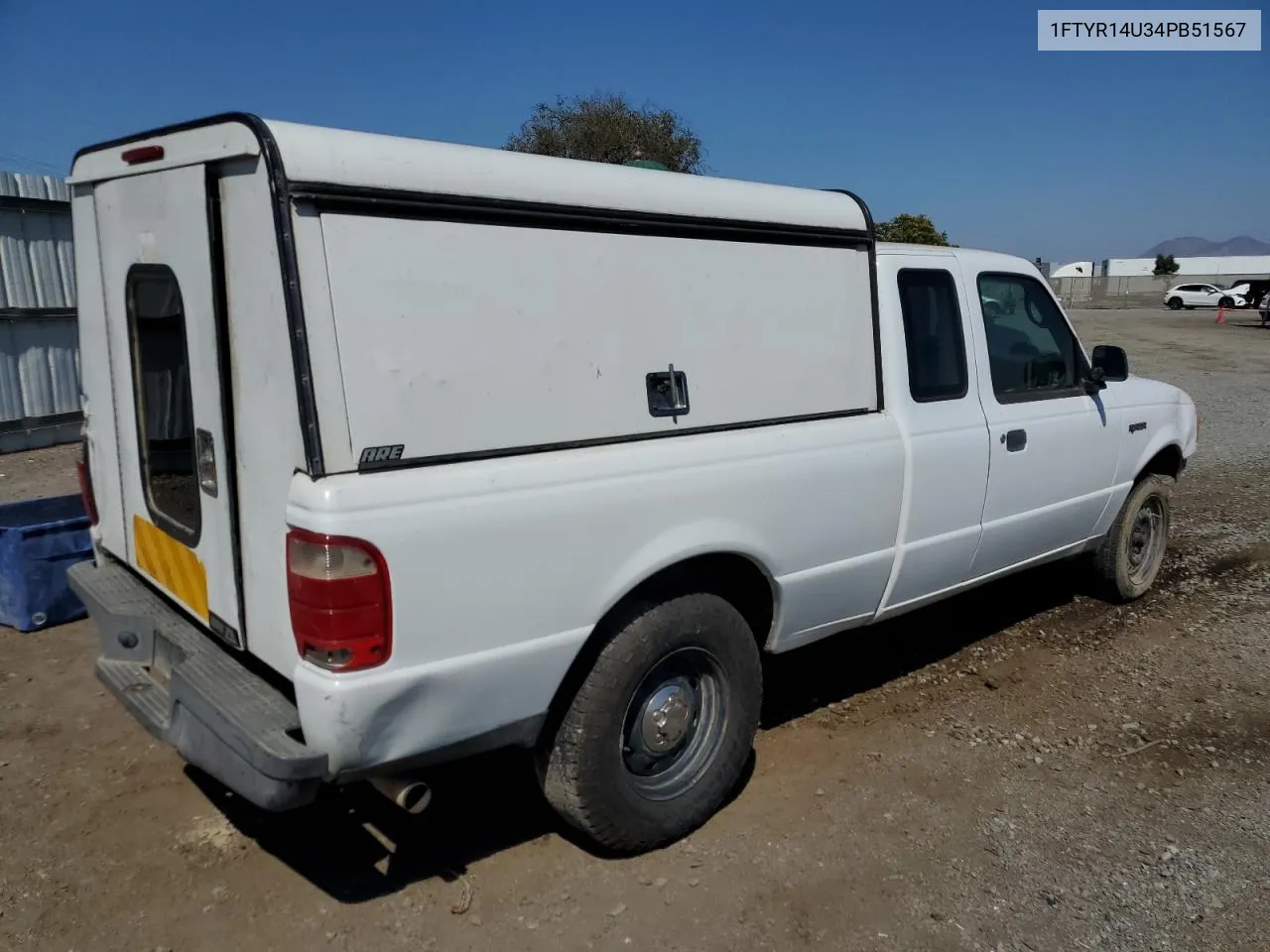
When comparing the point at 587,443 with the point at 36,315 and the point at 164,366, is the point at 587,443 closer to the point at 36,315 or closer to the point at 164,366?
the point at 164,366

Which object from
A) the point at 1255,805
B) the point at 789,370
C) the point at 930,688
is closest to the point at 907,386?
the point at 789,370

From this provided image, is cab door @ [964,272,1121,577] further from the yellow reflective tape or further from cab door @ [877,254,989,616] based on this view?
the yellow reflective tape

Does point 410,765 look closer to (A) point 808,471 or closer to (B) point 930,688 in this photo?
(A) point 808,471

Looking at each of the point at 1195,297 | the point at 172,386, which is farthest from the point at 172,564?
the point at 1195,297

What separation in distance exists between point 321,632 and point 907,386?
101 inches

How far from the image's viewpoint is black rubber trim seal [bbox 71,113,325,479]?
2408 millimetres

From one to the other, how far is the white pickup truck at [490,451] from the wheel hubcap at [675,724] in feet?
0.04

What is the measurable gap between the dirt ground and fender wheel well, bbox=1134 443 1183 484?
1.16 metres

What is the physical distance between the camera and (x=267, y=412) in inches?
102

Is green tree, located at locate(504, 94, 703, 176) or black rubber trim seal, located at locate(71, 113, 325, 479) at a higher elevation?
green tree, located at locate(504, 94, 703, 176)

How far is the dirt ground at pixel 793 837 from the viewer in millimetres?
2980

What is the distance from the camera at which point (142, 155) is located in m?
3.04

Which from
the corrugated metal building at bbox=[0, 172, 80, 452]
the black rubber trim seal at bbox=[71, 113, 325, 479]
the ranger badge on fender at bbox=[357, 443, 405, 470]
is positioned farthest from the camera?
the corrugated metal building at bbox=[0, 172, 80, 452]

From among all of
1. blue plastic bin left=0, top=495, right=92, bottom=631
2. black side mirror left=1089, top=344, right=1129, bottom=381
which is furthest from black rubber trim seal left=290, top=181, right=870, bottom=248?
blue plastic bin left=0, top=495, right=92, bottom=631
